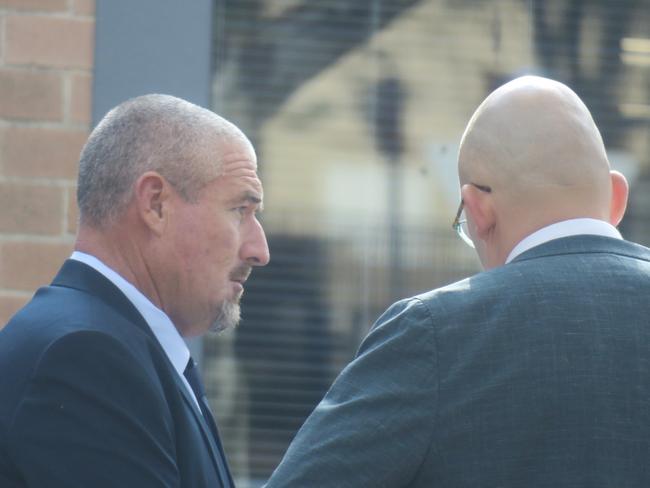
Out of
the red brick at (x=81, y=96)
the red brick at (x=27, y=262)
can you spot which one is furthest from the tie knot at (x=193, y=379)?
the red brick at (x=81, y=96)

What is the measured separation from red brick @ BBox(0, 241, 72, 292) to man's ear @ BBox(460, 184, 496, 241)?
215cm

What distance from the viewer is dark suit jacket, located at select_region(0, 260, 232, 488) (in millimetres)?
2119

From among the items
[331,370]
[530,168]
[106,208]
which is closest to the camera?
[530,168]

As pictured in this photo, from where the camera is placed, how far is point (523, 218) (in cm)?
228

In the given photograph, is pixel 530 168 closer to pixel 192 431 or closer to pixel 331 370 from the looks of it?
pixel 192 431

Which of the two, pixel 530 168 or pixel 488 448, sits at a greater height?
pixel 530 168

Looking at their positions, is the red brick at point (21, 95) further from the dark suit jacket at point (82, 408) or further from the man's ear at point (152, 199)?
the dark suit jacket at point (82, 408)

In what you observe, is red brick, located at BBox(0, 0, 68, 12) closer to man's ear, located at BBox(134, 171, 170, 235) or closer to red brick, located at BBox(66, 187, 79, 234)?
red brick, located at BBox(66, 187, 79, 234)

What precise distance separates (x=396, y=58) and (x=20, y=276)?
1582 millimetres

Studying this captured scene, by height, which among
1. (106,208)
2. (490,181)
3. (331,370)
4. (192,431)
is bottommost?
A: (331,370)

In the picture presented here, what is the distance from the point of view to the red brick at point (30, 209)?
420 cm

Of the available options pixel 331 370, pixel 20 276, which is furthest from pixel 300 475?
pixel 331 370

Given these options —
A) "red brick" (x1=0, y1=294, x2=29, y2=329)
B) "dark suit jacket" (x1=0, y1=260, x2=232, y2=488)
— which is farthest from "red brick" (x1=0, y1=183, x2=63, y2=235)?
"dark suit jacket" (x1=0, y1=260, x2=232, y2=488)

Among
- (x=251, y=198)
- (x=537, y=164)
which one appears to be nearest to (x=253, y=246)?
(x=251, y=198)
